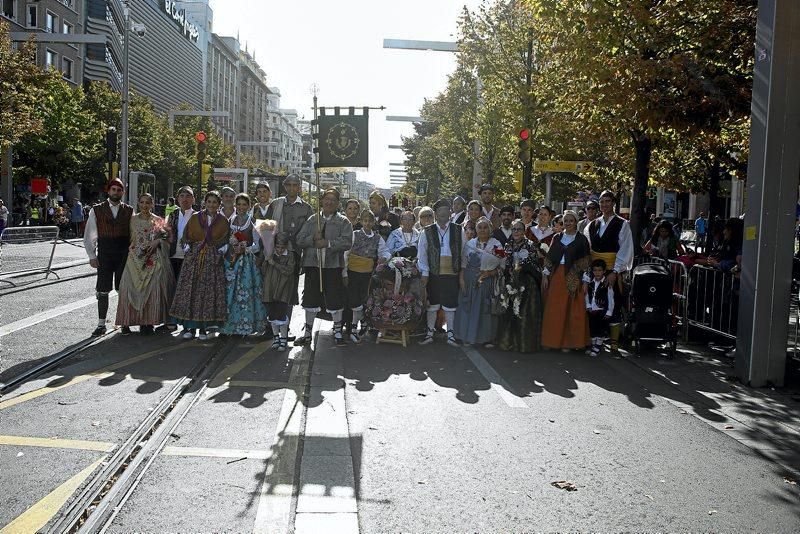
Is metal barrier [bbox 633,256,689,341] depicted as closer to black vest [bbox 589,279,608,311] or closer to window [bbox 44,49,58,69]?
black vest [bbox 589,279,608,311]

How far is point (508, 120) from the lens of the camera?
2106 centimetres

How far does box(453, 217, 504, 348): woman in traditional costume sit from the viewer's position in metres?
9.91

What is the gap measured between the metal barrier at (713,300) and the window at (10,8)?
1626 inches

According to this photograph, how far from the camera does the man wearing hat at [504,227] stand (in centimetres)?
1055

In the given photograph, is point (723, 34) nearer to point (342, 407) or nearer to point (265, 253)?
point (265, 253)

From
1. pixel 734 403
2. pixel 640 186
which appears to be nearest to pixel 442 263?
pixel 734 403

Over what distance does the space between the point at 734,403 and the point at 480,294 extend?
3.54m

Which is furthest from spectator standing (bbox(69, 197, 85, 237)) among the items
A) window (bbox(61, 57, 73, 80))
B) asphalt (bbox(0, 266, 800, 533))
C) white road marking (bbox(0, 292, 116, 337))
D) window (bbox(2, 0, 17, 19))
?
asphalt (bbox(0, 266, 800, 533))

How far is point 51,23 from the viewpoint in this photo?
152 ft

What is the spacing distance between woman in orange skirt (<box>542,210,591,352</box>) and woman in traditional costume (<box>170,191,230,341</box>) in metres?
3.97

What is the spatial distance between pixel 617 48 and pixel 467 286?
4.11m

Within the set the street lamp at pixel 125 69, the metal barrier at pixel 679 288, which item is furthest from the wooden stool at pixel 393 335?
the street lamp at pixel 125 69

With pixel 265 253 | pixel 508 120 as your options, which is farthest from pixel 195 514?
pixel 508 120

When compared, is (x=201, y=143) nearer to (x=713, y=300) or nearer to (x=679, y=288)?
(x=679, y=288)
